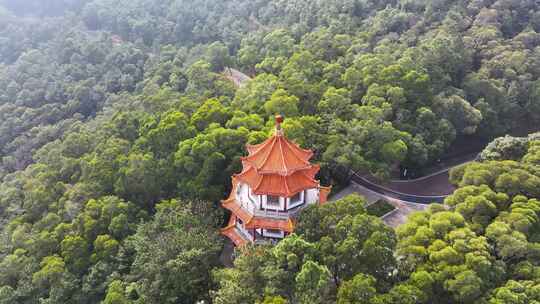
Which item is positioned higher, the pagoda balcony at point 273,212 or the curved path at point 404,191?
the pagoda balcony at point 273,212

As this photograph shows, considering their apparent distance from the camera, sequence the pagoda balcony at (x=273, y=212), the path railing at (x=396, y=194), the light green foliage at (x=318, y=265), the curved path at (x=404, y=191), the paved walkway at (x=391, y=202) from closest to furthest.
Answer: the light green foliage at (x=318, y=265)
the pagoda balcony at (x=273, y=212)
the paved walkway at (x=391, y=202)
the curved path at (x=404, y=191)
the path railing at (x=396, y=194)

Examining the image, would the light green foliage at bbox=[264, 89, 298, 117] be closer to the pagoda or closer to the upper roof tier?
the pagoda

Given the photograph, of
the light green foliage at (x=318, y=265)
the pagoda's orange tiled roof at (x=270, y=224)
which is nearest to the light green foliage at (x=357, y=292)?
the light green foliage at (x=318, y=265)

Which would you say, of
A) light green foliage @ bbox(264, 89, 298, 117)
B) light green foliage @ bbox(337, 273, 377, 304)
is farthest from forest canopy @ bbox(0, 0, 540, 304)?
light green foliage @ bbox(264, 89, 298, 117)

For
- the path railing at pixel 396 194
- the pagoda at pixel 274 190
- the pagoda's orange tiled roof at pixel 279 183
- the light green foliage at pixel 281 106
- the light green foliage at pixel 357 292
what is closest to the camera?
the light green foliage at pixel 357 292

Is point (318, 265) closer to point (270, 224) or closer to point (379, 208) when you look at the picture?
point (270, 224)

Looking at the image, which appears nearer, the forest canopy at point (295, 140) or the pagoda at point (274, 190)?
the forest canopy at point (295, 140)

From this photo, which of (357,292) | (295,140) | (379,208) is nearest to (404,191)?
(379,208)

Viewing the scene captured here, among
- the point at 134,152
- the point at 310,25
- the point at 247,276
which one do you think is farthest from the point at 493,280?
the point at 310,25

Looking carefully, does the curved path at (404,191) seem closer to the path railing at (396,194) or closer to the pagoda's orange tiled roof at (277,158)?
the path railing at (396,194)
